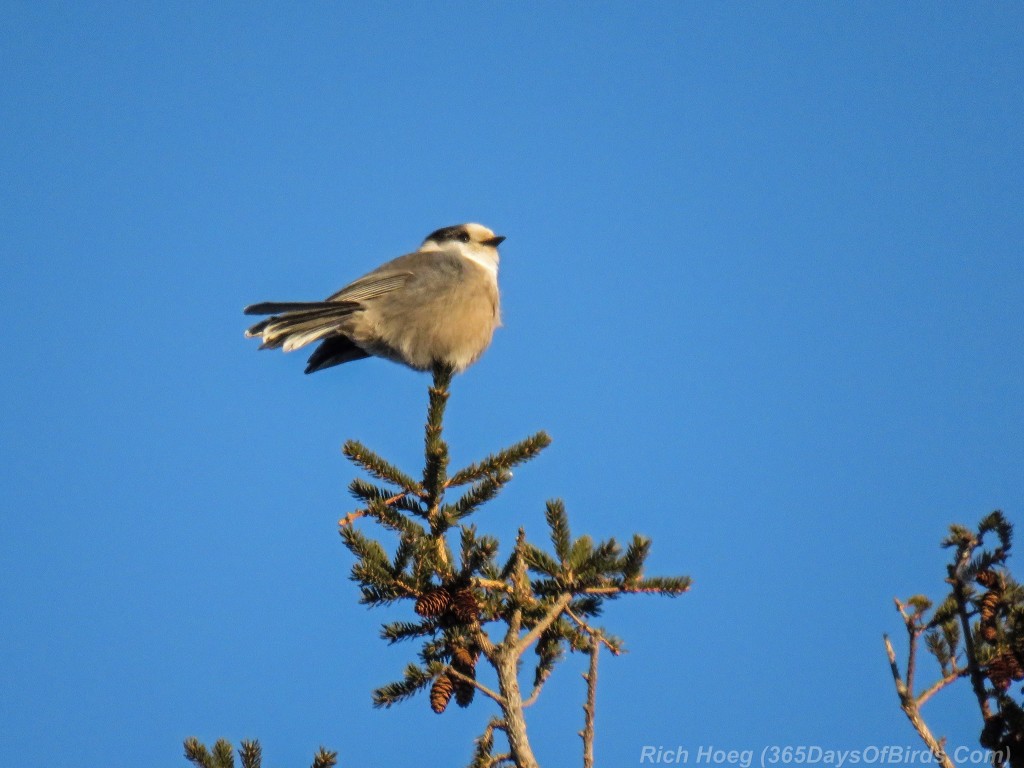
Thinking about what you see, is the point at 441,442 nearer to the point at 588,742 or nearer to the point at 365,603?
the point at 365,603

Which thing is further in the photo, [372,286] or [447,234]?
[447,234]

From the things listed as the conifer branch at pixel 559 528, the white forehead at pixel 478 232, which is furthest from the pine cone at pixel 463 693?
the white forehead at pixel 478 232

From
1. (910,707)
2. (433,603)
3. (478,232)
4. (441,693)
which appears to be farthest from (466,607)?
(478,232)

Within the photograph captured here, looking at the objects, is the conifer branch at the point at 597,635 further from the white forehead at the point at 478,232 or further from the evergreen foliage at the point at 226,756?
the white forehead at the point at 478,232

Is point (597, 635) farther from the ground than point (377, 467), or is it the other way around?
point (377, 467)

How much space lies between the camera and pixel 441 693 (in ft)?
9.89

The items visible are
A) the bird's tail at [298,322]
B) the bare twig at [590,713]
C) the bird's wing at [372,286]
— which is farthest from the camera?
the bird's wing at [372,286]

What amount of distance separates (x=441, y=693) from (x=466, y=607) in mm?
273

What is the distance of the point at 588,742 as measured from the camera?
2613mm

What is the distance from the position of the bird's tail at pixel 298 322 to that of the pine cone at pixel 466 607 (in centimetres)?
332

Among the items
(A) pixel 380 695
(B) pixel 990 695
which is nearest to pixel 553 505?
(A) pixel 380 695

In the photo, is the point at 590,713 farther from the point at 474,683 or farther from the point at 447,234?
the point at 447,234

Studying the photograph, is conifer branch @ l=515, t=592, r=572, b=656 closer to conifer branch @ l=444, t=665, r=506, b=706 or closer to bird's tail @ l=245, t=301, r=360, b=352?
conifer branch @ l=444, t=665, r=506, b=706

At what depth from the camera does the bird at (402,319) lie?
618 centimetres
